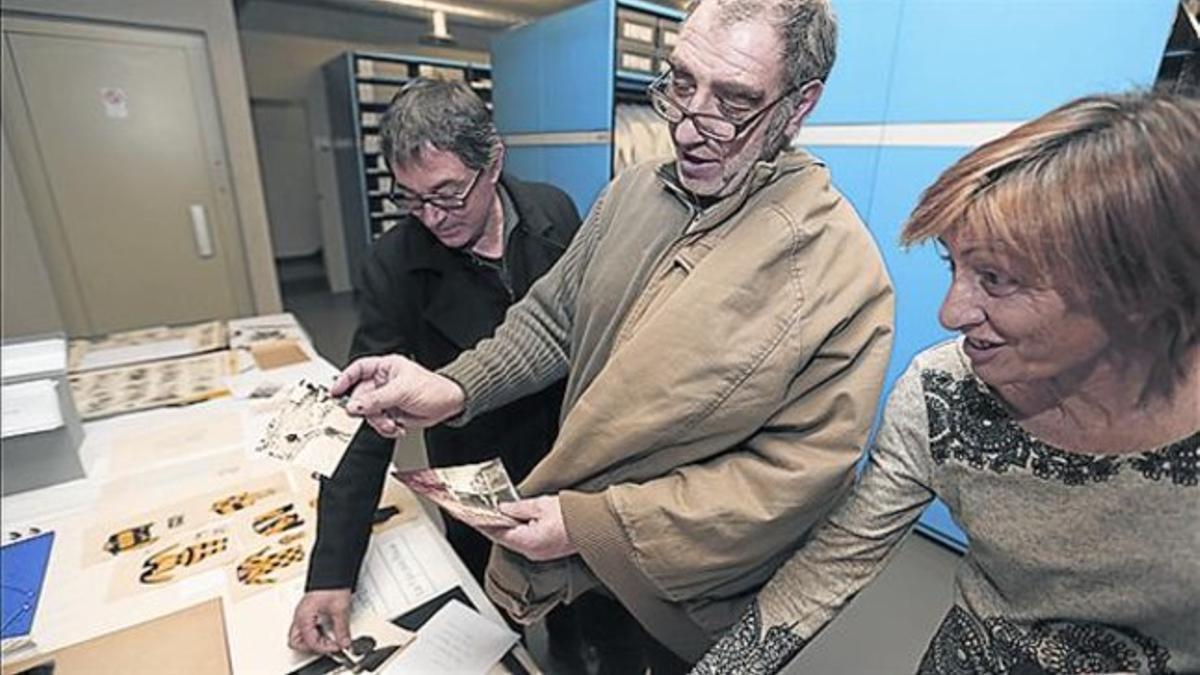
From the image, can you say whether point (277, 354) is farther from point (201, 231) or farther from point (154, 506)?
point (201, 231)

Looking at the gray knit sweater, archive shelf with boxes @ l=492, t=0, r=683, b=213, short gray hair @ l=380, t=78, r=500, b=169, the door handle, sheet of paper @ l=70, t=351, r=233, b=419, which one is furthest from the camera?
the door handle

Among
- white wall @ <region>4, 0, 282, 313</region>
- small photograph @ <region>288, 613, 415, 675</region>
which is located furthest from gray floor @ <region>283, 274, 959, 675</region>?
white wall @ <region>4, 0, 282, 313</region>

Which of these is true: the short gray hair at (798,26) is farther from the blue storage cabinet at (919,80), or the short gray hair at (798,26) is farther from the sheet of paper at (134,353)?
the sheet of paper at (134,353)

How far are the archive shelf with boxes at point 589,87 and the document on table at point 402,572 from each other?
208cm

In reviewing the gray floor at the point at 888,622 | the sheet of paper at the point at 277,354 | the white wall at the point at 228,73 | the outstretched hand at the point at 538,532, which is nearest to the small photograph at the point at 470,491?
the outstretched hand at the point at 538,532

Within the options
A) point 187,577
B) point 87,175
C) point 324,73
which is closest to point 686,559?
point 187,577

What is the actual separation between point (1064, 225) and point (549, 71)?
284 centimetres

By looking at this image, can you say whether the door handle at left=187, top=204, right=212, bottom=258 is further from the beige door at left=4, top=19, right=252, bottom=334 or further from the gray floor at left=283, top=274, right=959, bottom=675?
the gray floor at left=283, top=274, right=959, bottom=675

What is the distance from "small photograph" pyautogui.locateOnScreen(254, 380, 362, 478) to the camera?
30.0 inches

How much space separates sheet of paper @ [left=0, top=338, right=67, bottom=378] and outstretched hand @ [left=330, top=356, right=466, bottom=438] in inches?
34.3

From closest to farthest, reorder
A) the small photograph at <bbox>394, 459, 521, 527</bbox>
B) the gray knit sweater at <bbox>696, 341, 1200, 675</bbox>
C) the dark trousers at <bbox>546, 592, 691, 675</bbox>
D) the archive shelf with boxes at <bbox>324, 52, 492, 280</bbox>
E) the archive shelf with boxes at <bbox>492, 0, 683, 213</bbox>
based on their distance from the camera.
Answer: the gray knit sweater at <bbox>696, 341, 1200, 675</bbox>
the small photograph at <bbox>394, 459, 521, 527</bbox>
the dark trousers at <bbox>546, 592, 691, 675</bbox>
the archive shelf with boxes at <bbox>492, 0, 683, 213</bbox>
the archive shelf with boxes at <bbox>324, 52, 492, 280</bbox>

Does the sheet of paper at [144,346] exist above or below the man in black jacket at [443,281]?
below

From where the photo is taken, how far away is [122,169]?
3.54 meters

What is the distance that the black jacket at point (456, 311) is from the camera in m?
1.03
